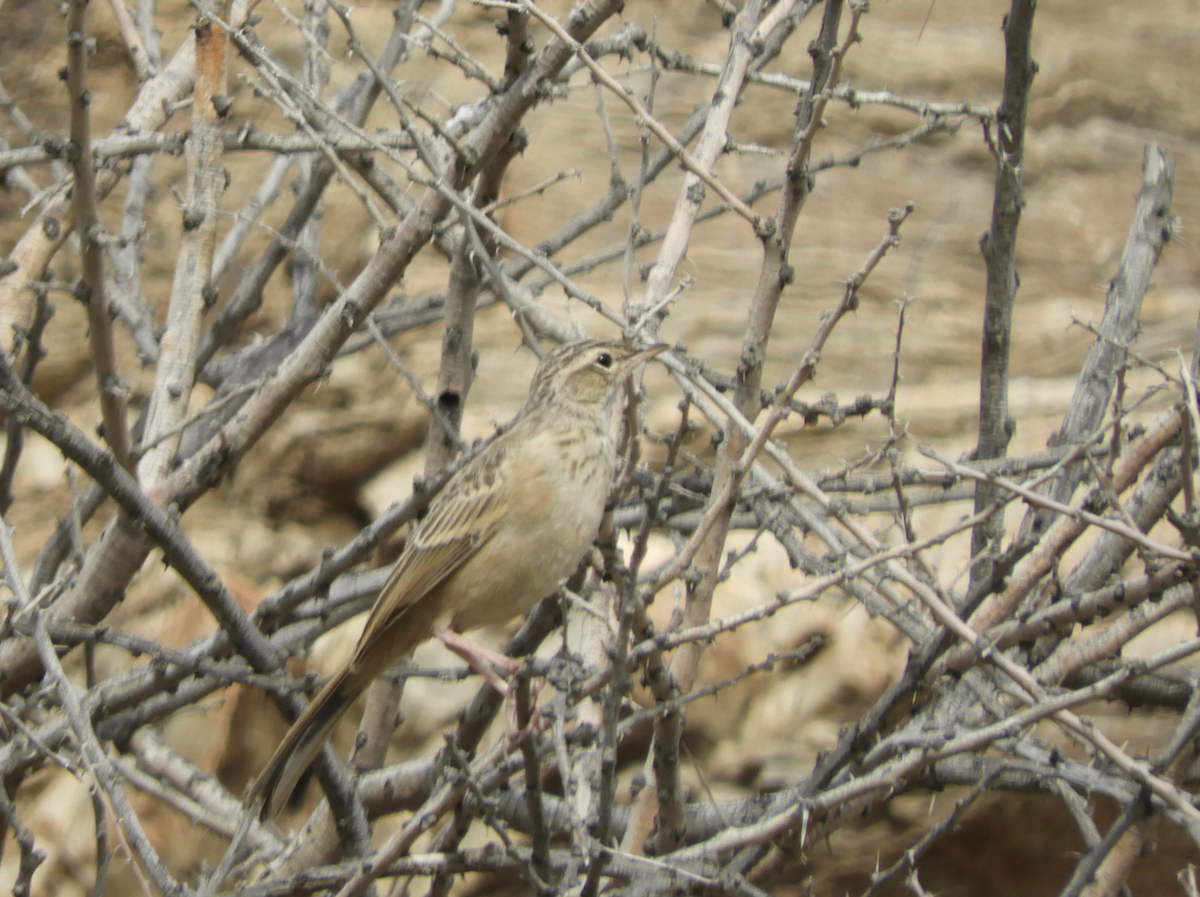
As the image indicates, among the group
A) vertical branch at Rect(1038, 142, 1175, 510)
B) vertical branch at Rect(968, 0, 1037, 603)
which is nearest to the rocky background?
vertical branch at Rect(1038, 142, 1175, 510)

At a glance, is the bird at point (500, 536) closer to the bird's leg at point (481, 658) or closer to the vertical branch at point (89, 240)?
the bird's leg at point (481, 658)

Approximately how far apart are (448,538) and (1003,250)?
7.72ft

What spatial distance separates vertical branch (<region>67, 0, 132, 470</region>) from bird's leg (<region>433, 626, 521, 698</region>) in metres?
1.19

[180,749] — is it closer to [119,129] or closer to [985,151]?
[119,129]

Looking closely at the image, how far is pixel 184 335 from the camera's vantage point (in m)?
4.48

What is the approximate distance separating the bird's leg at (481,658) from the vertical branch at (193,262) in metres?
1.27

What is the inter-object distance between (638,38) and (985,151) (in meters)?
4.18

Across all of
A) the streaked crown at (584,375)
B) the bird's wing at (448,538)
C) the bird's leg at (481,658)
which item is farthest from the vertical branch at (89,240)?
the streaked crown at (584,375)

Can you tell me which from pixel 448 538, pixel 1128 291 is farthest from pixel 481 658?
pixel 1128 291

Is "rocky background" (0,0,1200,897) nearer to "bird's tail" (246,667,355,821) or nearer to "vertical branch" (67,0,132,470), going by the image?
"bird's tail" (246,667,355,821)

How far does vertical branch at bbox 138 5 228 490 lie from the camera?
4.44m

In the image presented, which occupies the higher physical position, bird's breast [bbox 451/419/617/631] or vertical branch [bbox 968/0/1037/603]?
vertical branch [bbox 968/0/1037/603]

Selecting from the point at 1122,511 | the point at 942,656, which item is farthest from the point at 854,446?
Result: the point at 1122,511

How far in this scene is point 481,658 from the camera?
390 cm
